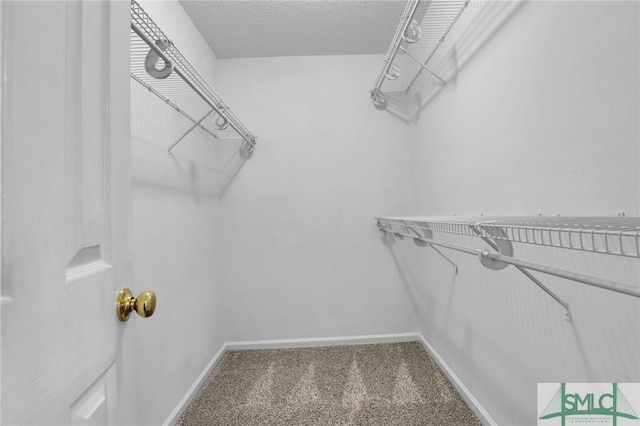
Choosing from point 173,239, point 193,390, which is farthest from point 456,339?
point 173,239

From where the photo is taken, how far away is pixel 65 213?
42cm

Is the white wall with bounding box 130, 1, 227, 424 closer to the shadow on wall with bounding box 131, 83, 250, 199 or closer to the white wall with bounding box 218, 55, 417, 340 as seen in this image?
the shadow on wall with bounding box 131, 83, 250, 199

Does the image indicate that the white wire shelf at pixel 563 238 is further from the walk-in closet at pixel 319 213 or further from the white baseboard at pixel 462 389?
the white baseboard at pixel 462 389

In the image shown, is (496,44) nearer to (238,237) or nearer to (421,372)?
(421,372)

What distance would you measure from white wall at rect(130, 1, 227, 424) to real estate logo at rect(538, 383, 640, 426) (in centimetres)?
157

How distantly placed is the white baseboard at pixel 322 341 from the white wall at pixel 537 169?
601 mm

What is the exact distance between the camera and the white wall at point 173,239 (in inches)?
52.0

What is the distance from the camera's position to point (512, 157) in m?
1.14

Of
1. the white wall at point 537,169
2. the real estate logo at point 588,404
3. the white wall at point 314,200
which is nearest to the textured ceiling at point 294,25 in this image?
the white wall at point 314,200

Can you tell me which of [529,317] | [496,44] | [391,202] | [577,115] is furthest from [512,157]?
[391,202]

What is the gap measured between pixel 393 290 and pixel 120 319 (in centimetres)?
210

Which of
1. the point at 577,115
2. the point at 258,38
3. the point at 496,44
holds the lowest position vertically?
the point at 577,115

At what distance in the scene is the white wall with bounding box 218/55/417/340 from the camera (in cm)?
236

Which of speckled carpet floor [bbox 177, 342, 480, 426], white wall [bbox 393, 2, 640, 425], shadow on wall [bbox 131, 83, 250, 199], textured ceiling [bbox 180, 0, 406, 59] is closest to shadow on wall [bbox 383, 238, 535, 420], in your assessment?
white wall [bbox 393, 2, 640, 425]
